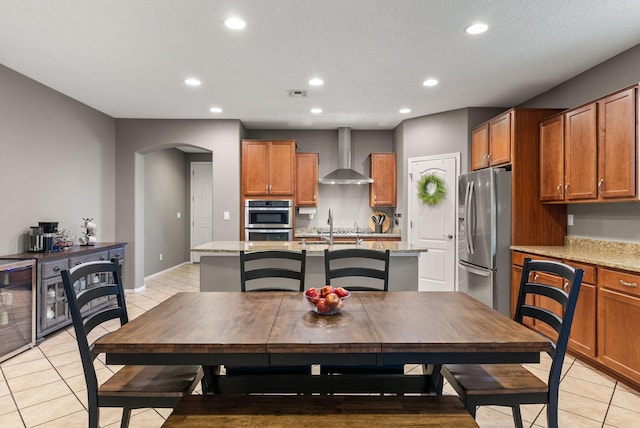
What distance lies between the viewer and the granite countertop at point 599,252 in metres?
2.62

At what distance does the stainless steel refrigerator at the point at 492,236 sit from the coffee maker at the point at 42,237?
4.69 meters

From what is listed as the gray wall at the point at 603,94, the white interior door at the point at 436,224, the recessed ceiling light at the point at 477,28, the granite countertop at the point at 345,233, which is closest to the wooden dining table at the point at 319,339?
the recessed ceiling light at the point at 477,28

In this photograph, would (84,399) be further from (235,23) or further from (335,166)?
(335,166)

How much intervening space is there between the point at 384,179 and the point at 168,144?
352 cm

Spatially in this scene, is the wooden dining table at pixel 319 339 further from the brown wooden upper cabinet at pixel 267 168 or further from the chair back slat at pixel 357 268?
the brown wooden upper cabinet at pixel 267 168

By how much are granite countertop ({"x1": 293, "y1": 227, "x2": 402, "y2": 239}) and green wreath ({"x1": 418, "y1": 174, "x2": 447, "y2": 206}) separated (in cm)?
85

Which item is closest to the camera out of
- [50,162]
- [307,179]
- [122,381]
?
[122,381]

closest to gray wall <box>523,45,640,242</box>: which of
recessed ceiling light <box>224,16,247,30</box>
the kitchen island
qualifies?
the kitchen island

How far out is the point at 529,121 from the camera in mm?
3883

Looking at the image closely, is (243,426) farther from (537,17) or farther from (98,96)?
(98,96)

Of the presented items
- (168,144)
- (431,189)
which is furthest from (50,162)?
(431,189)

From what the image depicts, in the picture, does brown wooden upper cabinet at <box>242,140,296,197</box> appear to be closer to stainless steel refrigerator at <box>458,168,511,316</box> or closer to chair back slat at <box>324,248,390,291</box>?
stainless steel refrigerator at <box>458,168,511,316</box>

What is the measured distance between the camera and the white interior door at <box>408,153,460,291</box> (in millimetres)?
5023

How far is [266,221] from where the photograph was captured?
216 inches
